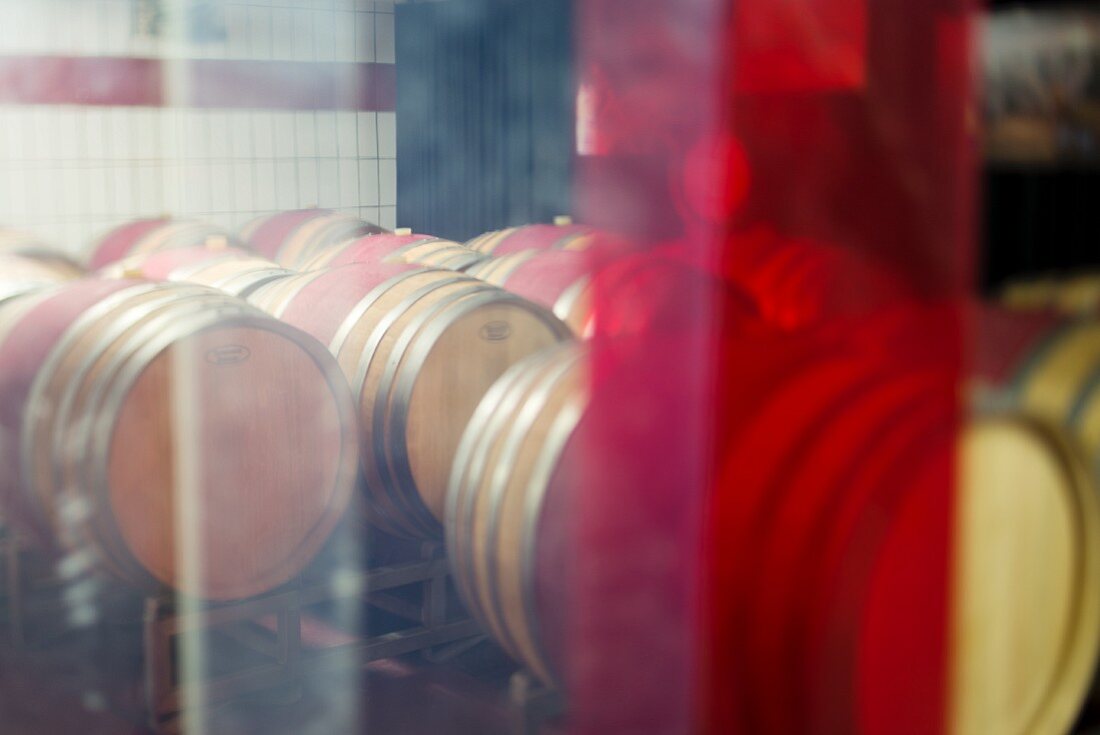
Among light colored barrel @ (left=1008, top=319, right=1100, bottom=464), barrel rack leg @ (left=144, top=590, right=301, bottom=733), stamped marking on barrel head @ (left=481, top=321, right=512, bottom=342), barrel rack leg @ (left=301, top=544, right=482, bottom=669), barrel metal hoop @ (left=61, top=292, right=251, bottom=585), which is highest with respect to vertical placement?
light colored barrel @ (left=1008, top=319, right=1100, bottom=464)

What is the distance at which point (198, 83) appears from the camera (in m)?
1.19

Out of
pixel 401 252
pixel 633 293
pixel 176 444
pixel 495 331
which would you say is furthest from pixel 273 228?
pixel 176 444

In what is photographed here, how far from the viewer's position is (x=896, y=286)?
909mm

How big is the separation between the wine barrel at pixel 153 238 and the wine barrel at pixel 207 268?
20 mm

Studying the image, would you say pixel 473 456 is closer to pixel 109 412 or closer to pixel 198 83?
pixel 198 83

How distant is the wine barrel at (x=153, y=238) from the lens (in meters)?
1.37

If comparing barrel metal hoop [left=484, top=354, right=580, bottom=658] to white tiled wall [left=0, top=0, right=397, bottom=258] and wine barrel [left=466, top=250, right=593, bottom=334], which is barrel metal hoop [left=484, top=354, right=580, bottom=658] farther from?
white tiled wall [left=0, top=0, right=397, bottom=258]

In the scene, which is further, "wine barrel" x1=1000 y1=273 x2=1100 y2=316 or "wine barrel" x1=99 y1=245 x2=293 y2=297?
"wine barrel" x1=99 y1=245 x2=293 y2=297

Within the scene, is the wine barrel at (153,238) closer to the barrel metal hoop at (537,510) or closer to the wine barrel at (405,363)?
the wine barrel at (405,363)

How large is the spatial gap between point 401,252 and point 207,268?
2.25 ft

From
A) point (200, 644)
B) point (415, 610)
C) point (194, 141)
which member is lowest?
point (200, 644)

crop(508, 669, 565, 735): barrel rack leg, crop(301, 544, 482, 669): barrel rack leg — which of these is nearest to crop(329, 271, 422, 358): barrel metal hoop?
crop(301, 544, 482, 669): barrel rack leg

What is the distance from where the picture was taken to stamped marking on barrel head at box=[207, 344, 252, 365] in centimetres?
173

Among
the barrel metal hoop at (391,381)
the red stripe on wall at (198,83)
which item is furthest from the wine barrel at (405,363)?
the red stripe on wall at (198,83)
